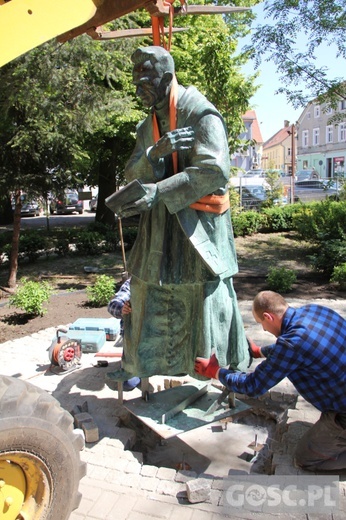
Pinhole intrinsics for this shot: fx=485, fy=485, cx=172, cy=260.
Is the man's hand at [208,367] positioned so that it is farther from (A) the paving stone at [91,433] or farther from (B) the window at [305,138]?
(B) the window at [305,138]

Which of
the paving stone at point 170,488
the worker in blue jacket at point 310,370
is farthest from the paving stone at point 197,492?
the worker in blue jacket at point 310,370

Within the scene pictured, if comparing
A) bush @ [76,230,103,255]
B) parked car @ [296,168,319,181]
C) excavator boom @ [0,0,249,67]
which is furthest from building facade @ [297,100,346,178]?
excavator boom @ [0,0,249,67]

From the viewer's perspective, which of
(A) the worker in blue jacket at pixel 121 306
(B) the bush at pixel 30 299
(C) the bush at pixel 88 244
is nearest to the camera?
(A) the worker in blue jacket at pixel 121 306

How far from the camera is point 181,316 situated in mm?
3391

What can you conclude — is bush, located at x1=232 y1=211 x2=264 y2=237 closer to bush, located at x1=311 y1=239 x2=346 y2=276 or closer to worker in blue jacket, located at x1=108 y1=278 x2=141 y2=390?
bush, located at x1=311 y1=239 x2=346 y2=276

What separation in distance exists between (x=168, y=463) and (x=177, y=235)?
1.66 m

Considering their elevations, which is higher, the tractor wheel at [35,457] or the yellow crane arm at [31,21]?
the yellow crane arm at [31,21]

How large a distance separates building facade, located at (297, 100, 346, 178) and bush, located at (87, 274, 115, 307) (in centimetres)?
3950

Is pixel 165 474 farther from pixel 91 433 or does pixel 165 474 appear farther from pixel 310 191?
pixel 310 191

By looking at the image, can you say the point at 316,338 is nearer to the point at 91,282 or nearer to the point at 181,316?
the point at 181,316

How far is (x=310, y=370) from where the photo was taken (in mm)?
2924

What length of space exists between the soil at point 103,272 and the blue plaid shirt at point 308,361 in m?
4.20

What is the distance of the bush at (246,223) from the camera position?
15172 millimetres

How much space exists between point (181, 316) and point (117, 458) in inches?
40.6
